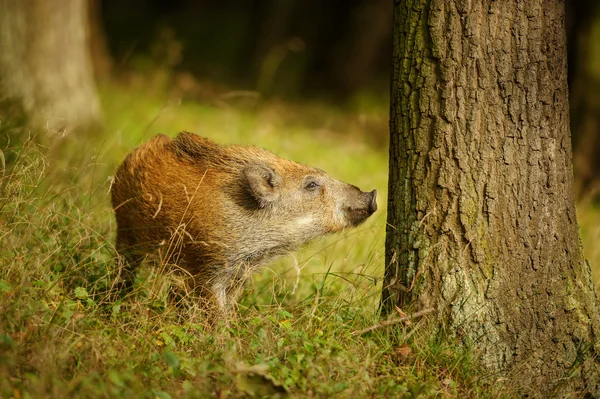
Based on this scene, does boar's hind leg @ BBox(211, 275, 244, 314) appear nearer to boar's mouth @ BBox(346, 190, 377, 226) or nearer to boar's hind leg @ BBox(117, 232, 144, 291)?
boar's hind leg @ BBox(117, 232, 144, 291)

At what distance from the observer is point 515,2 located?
11.7ft

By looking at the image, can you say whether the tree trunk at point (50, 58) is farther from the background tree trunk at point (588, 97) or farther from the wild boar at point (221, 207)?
the background tree trunk at point (588, 97)

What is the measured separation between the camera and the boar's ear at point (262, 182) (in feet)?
14.7

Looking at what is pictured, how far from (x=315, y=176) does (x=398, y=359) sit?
165cm

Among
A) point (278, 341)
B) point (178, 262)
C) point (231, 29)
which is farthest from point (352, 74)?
point (278, 341)

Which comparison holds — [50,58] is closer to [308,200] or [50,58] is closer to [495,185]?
[308,200]

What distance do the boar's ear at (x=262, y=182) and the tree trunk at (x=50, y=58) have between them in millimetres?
3310

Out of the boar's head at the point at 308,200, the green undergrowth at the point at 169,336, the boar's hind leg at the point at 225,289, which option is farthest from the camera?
the boar's head at the point at 308,200

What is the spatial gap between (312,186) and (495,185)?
4.87 feet

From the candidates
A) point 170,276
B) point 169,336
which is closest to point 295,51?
point 170,276

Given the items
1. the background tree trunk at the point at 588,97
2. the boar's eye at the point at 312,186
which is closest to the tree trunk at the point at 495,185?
the boar's eye at the point at 312,186

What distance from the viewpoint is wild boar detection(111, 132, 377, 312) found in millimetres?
4391

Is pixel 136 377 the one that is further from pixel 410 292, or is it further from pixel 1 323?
pixel 410 292

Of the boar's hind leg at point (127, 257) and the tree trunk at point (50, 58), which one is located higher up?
the tree trunk at point (50, 58)
